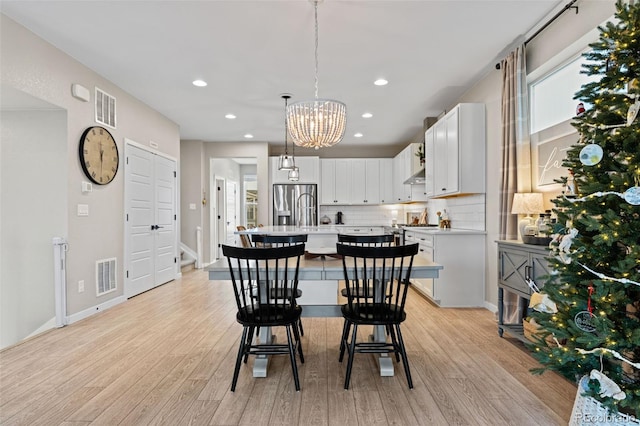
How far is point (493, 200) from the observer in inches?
156

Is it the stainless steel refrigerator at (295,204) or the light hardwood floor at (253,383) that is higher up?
the stainless steel refrigerator at (295,204)

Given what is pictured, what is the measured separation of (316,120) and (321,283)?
139 cm

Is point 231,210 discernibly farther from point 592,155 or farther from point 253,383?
point 592,155

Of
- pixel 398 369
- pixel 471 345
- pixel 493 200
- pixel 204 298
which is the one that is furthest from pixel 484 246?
pixel 204 298

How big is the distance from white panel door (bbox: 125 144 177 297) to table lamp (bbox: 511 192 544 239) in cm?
463

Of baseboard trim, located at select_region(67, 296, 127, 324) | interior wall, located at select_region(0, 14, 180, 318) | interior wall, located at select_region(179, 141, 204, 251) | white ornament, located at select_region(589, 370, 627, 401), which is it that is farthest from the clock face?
white ornament, located at select_region(589, 370, 627, 401)

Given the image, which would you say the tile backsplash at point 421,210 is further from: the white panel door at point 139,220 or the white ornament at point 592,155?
the white panel door at point 139,220

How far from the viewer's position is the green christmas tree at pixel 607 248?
4.82 ft

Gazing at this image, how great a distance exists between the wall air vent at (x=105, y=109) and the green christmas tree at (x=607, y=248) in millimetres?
4634

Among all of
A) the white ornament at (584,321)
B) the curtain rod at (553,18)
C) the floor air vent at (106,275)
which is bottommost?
the floor air vent at (106,275)

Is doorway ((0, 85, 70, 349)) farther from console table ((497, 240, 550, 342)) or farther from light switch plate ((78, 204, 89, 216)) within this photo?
console table ((497, 240, 550, 342))

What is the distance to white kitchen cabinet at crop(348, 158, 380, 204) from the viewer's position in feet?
25.9

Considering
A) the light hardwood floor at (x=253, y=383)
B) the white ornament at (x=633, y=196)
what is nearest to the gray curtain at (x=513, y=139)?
the light hardwood floor at (x=253, y=383)

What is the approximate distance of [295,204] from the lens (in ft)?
25.3
